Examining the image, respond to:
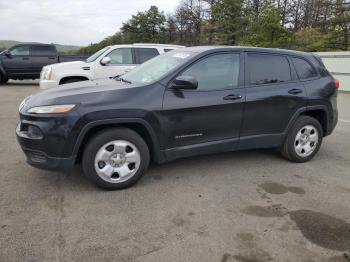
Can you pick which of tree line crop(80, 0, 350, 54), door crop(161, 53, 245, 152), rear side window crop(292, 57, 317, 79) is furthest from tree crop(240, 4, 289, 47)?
door crop(161, 53, 245, 152)

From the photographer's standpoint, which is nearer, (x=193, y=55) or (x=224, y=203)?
(x=224, y=203)

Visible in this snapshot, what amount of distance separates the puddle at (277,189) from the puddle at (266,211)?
41cm

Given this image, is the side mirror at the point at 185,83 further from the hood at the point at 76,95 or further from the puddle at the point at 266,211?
the puddle at the point at 266,211

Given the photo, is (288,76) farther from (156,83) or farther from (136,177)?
(136,177)

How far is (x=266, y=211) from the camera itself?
3.62 m

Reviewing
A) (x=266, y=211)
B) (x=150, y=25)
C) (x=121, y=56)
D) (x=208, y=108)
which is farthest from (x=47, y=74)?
(x=150, y=25)

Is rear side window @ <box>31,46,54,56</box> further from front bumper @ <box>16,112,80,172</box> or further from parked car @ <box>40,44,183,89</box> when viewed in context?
front bumper @ <box>16,112,80,172</box>

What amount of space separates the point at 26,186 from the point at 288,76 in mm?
3789

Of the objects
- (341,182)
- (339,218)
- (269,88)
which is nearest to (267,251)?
(339,218)

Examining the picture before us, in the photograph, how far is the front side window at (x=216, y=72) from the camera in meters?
4.32

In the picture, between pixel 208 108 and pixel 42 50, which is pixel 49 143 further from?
pixel 42 50

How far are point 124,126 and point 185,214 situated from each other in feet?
4.06

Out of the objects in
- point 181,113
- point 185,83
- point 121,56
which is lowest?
point 181,113

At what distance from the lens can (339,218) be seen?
3523mm
